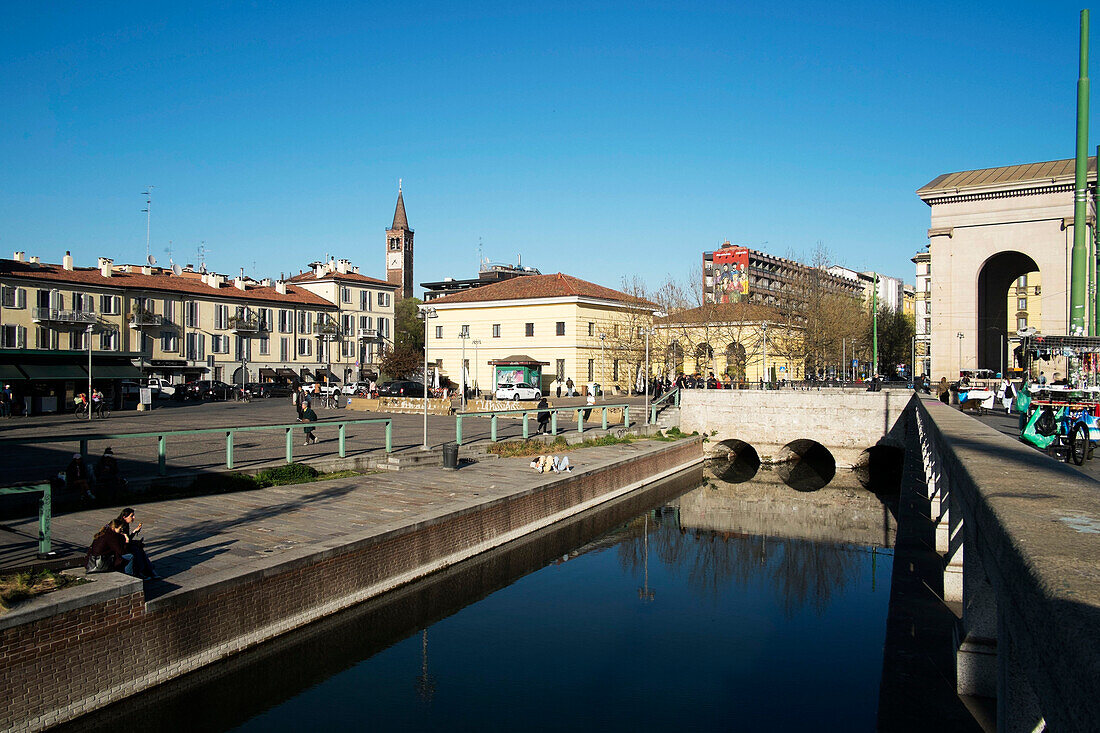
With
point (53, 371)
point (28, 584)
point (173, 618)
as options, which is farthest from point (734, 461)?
point (28, 584)

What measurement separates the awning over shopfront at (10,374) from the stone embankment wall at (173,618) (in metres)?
30.0

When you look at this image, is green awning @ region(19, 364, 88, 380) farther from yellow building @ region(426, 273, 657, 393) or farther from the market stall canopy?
the market stall canopy

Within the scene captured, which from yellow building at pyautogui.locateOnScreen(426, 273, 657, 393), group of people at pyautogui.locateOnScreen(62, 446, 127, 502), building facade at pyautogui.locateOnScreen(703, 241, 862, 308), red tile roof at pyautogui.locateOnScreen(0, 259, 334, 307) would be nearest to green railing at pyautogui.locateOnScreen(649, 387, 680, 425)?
yellow building at pyautogui.locateOnScreen(426, 273, 657, 393)

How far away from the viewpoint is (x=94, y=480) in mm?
15531

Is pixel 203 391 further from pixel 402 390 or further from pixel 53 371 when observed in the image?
pixel 53 371

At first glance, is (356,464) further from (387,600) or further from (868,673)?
(868,673)

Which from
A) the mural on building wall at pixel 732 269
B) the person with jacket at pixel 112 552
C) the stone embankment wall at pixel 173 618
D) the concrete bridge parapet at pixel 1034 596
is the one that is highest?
the mural on building wall at pixel 732 269

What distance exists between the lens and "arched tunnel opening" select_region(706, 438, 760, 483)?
36500 mm

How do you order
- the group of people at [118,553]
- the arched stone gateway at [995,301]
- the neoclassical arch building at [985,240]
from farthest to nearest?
the arched stone gateway at [995,301]
the neoclassical arch building at [985,240]
the group of people at [118,553]

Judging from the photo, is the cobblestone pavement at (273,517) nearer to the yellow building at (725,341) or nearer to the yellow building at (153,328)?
the yellow building at (153,328)

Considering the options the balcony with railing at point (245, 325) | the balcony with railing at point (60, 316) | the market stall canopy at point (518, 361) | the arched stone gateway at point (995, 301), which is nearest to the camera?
the arched stone gateway at point (995, 301)

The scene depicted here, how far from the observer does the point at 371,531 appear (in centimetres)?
1397

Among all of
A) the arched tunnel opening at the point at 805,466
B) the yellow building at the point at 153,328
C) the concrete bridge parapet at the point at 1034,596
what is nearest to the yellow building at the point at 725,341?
the arched tunnel opening at the point at 805,466

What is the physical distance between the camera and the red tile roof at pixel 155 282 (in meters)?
54.5
